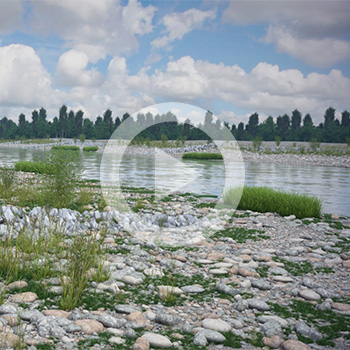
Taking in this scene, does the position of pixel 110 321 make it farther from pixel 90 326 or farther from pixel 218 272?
pixel 218 272

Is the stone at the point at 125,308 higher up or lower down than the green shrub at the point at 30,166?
lower down

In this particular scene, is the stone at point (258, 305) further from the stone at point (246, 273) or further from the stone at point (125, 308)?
the stone at point (125, 308)

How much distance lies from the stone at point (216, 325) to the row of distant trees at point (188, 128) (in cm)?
4384

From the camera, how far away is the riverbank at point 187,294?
310 centimetres

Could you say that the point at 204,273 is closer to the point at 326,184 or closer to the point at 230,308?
the point at 230,308

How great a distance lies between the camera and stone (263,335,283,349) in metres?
3.09

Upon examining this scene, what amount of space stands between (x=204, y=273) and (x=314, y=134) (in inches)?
2042

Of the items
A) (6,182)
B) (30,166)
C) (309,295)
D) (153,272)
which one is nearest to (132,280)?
(153,272)

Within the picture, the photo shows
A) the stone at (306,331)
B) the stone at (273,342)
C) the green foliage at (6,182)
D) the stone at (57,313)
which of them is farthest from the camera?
the green foliage at (6,182)

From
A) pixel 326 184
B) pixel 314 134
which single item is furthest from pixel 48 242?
pixel 314 134

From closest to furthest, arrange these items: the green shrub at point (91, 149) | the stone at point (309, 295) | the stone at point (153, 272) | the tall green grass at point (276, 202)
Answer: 1. the stone at point (309, 295)
2. the stone at point (153, 272)
3. the tall green grass at point (276, 202)
4. the green shrub at point (91, 149)

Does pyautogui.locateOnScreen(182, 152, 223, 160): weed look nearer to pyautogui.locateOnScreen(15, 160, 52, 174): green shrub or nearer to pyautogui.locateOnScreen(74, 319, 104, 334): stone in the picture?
pyautogui.locateOnScreen(15, 160, 52, 174): green shrub

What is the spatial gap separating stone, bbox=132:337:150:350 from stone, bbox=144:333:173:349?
1.9 inches

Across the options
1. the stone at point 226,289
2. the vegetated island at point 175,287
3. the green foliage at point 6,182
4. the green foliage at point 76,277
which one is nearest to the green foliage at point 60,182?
the vegetated island at point 175,287
